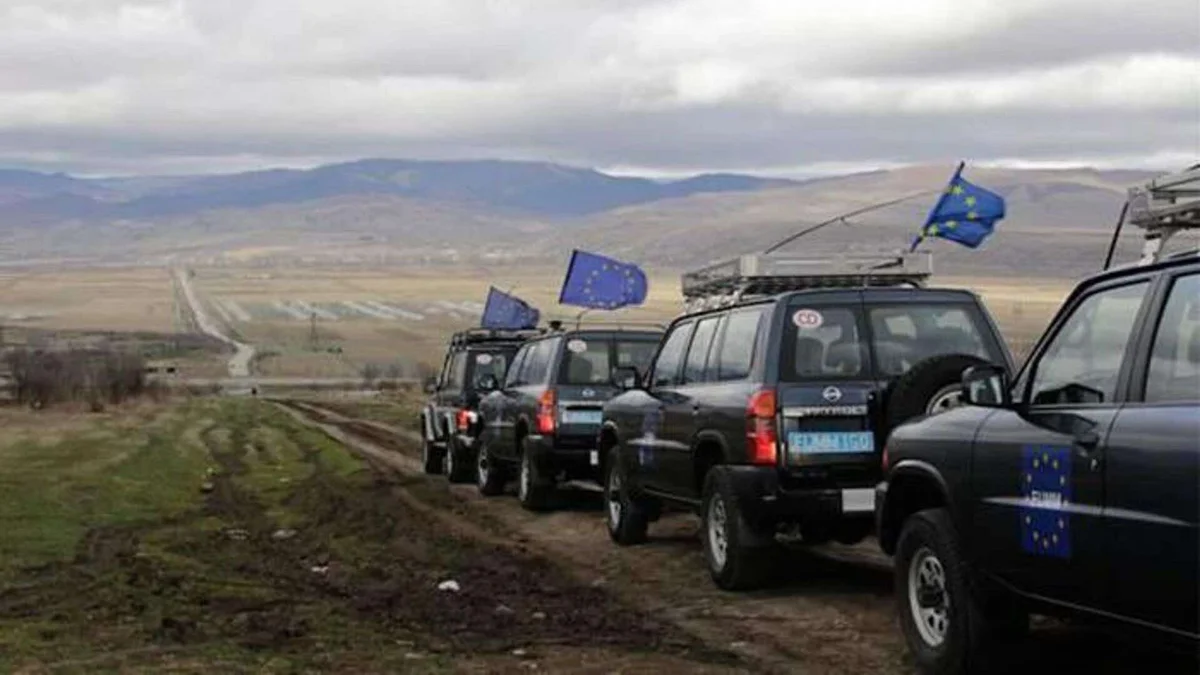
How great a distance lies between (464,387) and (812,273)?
8914 millimetres

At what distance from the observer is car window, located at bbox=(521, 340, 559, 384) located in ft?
58.3

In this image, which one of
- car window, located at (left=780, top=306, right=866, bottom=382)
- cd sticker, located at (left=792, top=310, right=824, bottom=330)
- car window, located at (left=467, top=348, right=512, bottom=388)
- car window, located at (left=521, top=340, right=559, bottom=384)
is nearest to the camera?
car window, located at (left=780, top=306, right=866, bottom=382)

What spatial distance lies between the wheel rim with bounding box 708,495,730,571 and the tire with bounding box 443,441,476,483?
11126mm

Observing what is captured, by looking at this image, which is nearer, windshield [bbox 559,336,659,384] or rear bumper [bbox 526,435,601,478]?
rear bumper [bbox 526,435,601,478]

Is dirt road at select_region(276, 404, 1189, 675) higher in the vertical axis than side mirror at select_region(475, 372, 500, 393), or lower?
lower

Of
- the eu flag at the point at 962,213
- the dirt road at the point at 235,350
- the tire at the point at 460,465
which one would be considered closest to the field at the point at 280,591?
the tire at the point at 460,465

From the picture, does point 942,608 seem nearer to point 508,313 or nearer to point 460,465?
point 460,465

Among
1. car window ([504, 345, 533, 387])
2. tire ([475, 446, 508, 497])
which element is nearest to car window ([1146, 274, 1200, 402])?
car window ([504, 345, 533, 387])

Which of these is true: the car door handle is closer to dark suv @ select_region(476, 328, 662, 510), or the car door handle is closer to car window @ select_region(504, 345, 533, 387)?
dark suv @ select_region(476, 328, 662, 510)

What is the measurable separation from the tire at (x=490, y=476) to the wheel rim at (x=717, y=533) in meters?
8.75

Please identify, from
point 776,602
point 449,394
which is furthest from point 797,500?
point 449,394

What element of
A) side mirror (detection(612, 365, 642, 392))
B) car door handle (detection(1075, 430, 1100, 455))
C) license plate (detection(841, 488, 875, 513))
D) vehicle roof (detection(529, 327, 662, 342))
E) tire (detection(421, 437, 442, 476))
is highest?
car door handle (detection(1075, 430, 1100, 455))

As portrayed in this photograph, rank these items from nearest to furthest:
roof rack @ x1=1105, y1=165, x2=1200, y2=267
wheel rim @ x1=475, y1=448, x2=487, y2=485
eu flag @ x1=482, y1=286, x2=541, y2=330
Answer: roof rack @ x1=1105, y1=165, x2=1200, y2=267 < wheel rim @ x1=475, y1=448, x2=487, y2=485 < eu flag @ x1=482, y1=286, x2=541, y2=330

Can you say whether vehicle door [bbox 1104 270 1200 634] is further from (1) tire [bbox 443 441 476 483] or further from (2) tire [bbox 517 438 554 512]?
(1) tire [bbox 443 441 476 483]
